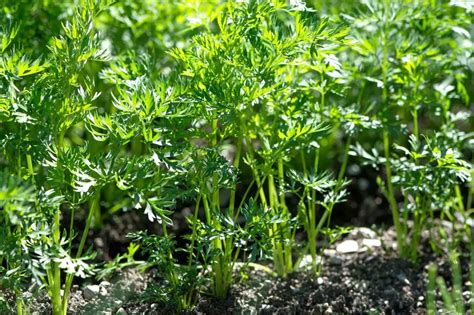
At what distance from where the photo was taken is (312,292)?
284cm

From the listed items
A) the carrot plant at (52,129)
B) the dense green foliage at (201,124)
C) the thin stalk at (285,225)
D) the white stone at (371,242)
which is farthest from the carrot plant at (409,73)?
the carrot plant at (52,129)

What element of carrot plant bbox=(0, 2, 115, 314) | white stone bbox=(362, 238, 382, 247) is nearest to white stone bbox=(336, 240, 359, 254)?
white stone bbox=(362, 238, 382, 247)

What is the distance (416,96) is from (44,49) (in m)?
1.39

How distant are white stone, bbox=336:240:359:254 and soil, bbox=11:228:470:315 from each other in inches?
3.2

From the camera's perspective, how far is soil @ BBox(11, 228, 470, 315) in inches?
106

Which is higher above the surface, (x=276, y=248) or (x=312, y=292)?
(x=276, y=248)

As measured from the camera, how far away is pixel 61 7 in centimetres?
327

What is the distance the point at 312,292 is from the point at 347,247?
0.58 metres

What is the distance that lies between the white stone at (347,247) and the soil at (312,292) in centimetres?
8

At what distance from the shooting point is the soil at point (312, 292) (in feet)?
8.84

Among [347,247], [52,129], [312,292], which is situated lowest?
[347,247]

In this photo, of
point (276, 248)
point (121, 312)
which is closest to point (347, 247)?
point (276, 248)

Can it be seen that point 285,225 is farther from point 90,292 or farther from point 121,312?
point 90,292

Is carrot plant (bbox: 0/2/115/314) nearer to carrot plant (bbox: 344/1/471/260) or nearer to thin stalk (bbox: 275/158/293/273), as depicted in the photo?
thin stalk (bbox: 275/158/293/273)
